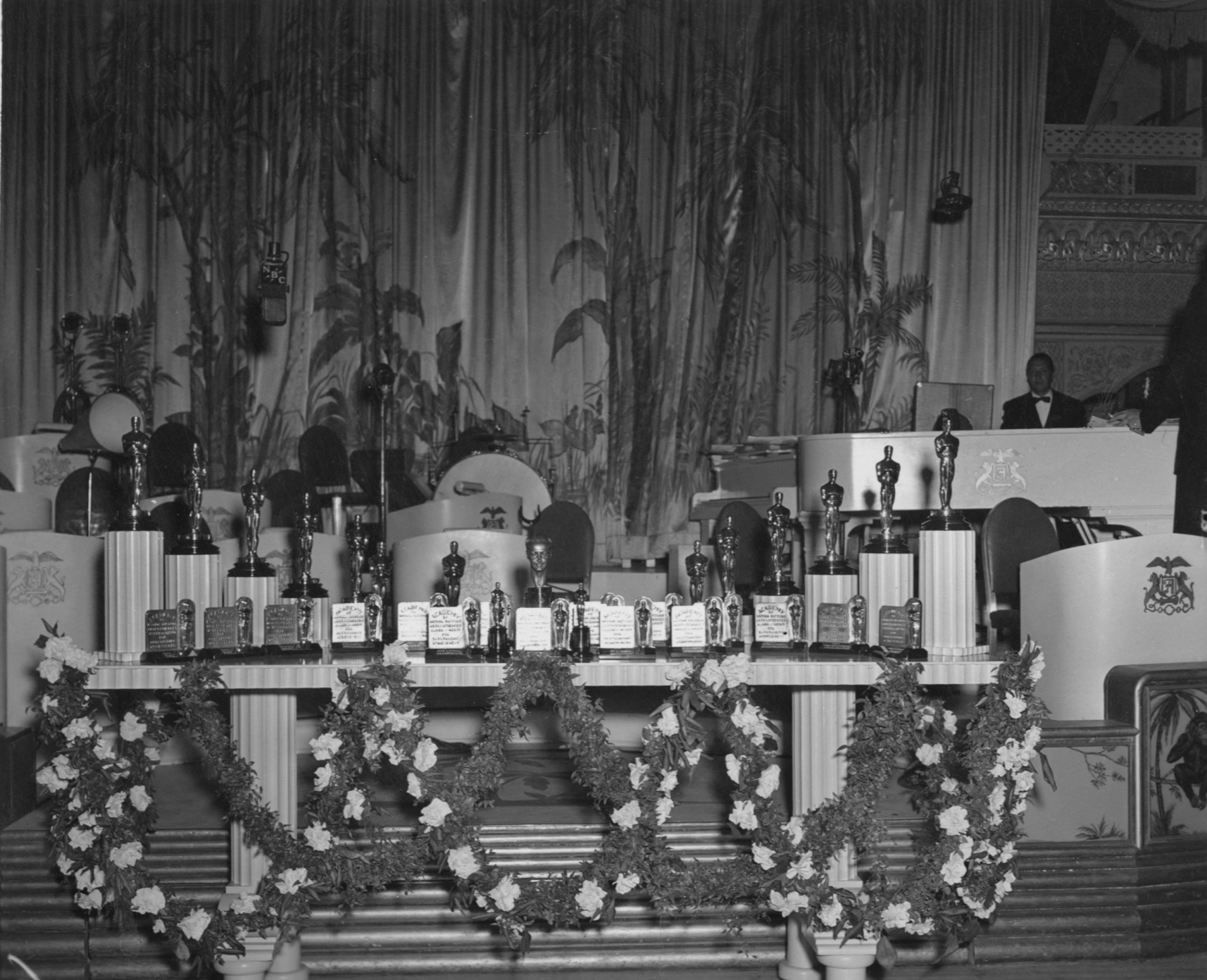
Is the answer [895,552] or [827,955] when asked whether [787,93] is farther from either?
[827,955]

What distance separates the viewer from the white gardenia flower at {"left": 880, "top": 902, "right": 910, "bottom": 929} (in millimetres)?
3072

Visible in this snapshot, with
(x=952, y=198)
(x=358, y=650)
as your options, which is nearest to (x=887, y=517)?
(x=358, y=650)

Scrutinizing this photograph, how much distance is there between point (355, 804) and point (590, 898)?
25.1 inches

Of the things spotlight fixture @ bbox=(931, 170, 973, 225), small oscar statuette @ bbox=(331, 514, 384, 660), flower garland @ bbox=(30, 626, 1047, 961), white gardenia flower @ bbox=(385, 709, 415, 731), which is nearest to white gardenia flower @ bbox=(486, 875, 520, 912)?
flower garland @ bbox=(30, 626, 1047, 961)

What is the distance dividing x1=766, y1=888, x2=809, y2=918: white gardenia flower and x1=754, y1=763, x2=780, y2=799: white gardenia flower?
24cm

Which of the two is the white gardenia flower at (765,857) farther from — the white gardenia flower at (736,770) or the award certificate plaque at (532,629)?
the award certificate plaque at (532,629)

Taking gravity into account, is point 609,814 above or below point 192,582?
below

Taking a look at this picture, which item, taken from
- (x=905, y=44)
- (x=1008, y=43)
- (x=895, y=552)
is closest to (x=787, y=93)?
(x=905, y=44)

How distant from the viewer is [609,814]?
129 inches

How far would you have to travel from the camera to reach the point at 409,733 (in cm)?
315

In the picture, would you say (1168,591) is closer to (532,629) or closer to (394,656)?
(532,629)

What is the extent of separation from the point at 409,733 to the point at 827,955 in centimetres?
120

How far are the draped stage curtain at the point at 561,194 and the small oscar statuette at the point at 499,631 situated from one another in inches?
245

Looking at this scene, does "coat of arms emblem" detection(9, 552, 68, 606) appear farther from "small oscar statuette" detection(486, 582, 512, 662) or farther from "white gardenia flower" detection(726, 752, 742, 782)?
→ "white gardenia flower" detection(726, 752, 742, 782)
